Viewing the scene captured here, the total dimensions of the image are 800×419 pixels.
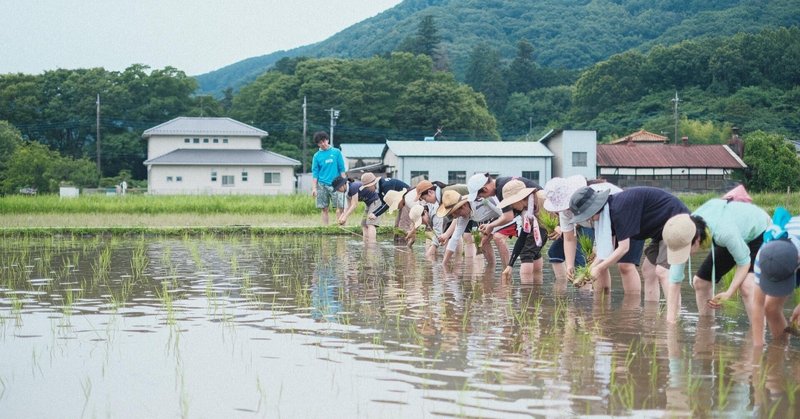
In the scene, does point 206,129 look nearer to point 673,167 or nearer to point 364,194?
point 673,167

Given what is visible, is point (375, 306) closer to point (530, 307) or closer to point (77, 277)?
point (530, 307)

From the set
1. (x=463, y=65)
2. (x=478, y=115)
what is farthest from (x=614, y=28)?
(x=478, y=115)

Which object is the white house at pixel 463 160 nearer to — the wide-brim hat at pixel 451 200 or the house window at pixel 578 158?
the house window at pixel 578 158

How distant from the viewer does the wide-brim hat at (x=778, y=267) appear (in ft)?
16.7

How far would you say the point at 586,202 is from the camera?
689cm

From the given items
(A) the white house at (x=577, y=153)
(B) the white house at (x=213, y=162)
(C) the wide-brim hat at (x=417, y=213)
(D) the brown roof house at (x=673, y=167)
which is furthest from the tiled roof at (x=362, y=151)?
(C) the wide-brim hat at (x=417, y=213)

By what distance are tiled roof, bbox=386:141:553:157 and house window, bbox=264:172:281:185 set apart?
8457 millimetres

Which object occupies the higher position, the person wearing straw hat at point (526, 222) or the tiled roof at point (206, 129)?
the tiled roof at point (206, 129)

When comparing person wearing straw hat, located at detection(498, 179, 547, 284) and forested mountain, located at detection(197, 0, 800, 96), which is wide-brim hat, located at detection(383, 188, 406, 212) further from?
forested mountain, located at detection(197, 0, 800, 96)

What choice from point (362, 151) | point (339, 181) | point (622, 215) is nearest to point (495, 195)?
point (622, 215)

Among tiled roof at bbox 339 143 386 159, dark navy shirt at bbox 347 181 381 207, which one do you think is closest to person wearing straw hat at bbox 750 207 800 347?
dark navy shirt at bbox 347 181 381 207

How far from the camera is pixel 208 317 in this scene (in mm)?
6738

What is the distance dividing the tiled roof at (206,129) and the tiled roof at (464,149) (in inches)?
418

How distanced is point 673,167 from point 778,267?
44216mm
